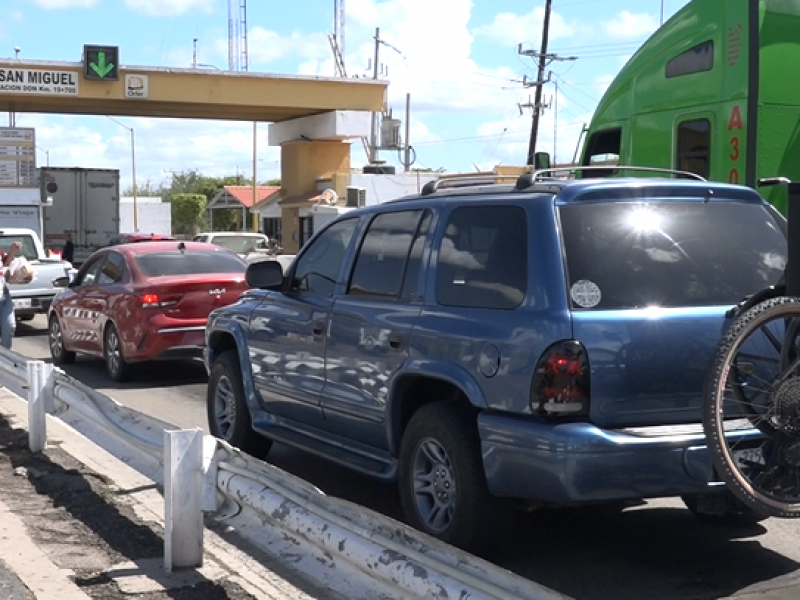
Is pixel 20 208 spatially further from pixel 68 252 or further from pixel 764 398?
pixel 764 398

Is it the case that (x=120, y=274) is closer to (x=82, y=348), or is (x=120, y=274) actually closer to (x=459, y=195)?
(x=82, y=348)

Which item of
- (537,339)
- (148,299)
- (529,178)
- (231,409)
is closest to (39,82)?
(148,299)

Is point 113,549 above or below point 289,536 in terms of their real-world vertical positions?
below

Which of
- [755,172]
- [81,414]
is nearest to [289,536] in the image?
[81,414]

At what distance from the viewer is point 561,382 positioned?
17.6 feet

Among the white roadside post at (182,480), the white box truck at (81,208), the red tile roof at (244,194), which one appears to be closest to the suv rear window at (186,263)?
the white roadside post at (182,480)

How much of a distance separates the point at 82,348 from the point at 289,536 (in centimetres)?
1031

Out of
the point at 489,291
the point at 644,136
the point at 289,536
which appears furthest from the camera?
the point at 644,136

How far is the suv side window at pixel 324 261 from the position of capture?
751 centimetres

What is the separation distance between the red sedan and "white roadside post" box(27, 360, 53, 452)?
3.98 m

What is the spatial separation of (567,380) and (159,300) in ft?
27.6

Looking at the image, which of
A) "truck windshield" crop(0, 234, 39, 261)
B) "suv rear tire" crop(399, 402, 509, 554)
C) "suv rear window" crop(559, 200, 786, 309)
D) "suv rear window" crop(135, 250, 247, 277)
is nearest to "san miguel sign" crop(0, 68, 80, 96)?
"truck windshield" crop(0, 234, 39, 261)

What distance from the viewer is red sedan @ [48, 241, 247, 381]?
13055 millimetres

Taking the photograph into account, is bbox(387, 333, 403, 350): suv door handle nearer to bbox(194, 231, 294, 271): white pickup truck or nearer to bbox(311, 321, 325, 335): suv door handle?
bbox(311, 321, 325, 335): suv door handle
